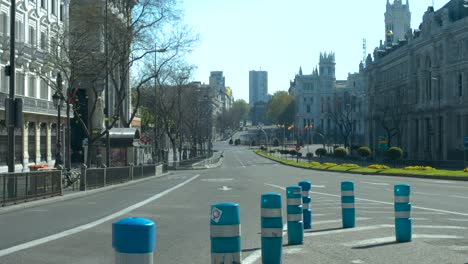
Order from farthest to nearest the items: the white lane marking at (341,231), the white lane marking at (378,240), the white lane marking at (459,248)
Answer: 1. the white lane marking at (341,231)
2. the white lane marking at (378,240)
3. the white lane marking at (459,248)

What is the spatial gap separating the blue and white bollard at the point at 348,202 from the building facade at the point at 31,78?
35.2 meters

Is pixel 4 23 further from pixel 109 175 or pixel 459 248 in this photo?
pixel 459 248

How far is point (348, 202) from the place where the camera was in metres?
14.0

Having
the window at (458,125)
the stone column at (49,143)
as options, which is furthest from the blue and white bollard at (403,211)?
the window at (458,125)

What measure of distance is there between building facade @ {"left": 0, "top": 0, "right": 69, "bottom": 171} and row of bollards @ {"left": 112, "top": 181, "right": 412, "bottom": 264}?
36.6 m

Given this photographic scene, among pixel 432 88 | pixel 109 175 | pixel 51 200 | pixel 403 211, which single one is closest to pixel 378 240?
pixel 403 211

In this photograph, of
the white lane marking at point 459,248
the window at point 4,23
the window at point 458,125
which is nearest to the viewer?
the white lane marking at point 459,248

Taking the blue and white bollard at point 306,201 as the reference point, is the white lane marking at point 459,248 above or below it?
below

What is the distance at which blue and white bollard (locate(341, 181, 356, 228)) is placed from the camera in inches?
544

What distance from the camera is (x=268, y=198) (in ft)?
31.4

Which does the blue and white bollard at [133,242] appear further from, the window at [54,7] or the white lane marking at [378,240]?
the window at [54,7]

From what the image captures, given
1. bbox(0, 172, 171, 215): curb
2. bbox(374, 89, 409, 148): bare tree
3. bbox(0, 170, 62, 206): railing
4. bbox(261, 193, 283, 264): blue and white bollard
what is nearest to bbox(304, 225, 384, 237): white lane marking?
bbox(261, 193, 283, 264): blue and white bollard

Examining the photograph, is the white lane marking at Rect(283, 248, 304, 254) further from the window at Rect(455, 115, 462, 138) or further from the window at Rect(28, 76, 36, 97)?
the window at Rect(455, 115, 462, 138)

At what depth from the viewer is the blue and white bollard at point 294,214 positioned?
11.5 m
